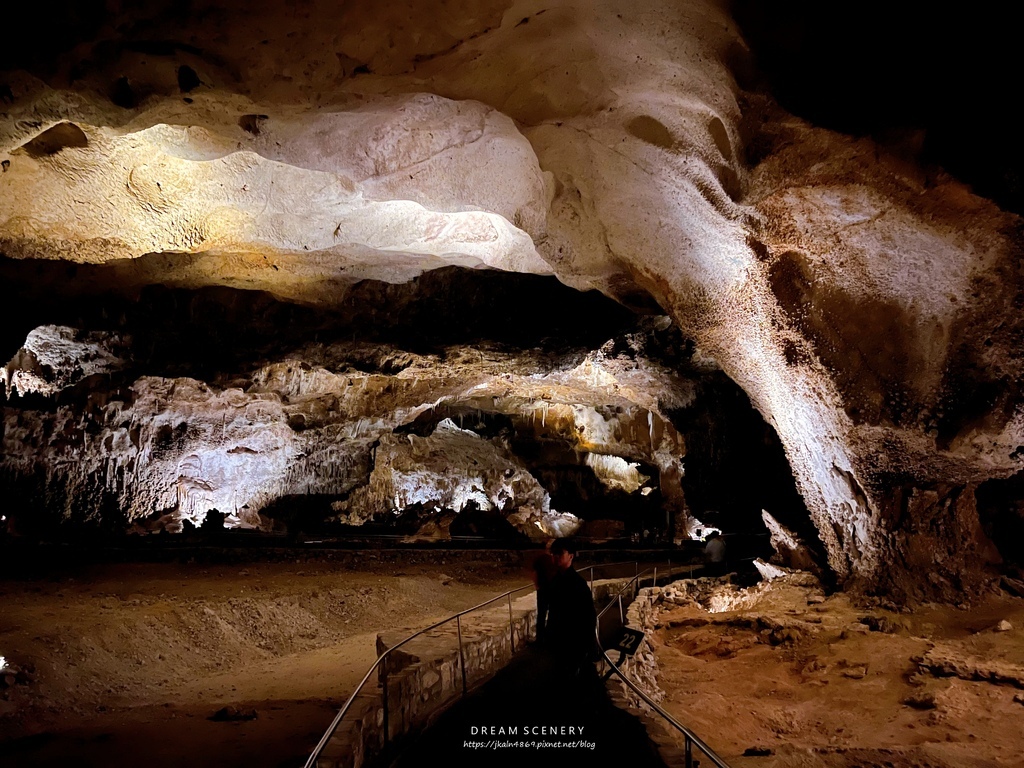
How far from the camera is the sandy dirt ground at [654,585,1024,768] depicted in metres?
4.23

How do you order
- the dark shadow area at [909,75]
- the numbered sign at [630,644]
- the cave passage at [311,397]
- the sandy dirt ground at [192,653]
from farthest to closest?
the cave passage at [311,397]
the numbered sign at [630,644]
the sandy dirt ground at [192,653]
the dark shadow area at [909,75]

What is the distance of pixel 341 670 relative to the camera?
678cm

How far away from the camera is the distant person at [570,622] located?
431 cm

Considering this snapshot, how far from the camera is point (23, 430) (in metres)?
12.9

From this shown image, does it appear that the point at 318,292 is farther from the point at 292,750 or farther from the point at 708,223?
the point at 292,750

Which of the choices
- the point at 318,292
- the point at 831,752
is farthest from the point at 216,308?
the point at 831,752

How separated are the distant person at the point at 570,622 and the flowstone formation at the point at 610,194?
3.88 meters

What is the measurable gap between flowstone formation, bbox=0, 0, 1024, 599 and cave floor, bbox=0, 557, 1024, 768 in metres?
1.91

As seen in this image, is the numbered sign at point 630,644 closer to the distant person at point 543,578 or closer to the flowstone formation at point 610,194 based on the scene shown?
the distant person at point 543,578

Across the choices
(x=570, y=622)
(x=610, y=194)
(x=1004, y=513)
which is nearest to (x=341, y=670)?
(x=570, y=622)

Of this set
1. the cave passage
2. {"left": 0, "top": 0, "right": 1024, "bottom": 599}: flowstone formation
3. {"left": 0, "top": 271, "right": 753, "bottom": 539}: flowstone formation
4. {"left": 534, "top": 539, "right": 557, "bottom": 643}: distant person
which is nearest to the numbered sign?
{"left": 534, "top": 539, "right": 557, "bottom": 643}: distant person

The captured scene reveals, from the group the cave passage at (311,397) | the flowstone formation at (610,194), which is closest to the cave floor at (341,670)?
the flowstone formation at (610,194)

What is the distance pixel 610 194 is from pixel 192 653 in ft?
24.0

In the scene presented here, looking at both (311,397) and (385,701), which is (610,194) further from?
(311,397)
